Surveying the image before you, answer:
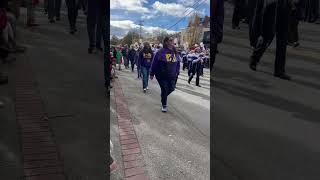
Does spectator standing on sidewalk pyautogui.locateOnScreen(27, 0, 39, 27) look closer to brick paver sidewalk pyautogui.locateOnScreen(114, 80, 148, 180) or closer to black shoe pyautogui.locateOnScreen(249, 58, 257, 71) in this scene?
brick paver sidewalk pyautogui.locateOnScreen(114, 80, 148, 180)

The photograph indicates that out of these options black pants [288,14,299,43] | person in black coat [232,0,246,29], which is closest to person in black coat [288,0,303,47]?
black pants [288,14,299,43]

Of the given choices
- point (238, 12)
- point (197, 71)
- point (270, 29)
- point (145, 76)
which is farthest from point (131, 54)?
point (270, 29)

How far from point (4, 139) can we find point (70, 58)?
3.55ft

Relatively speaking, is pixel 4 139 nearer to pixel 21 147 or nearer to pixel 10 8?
pixel 21 147

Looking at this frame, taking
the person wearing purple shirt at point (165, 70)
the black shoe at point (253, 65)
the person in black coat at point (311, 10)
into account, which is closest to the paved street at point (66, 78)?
the person wearing purple shirt at point (165, 70)

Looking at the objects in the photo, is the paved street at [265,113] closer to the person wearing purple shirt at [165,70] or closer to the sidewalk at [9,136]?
the person wearing purple shirt at [165,70]

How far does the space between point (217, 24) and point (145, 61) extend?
0.83 meters

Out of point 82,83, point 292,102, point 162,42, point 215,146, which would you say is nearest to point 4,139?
point 82,83

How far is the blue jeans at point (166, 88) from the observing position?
356cm

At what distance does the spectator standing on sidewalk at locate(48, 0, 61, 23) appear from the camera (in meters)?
3.78

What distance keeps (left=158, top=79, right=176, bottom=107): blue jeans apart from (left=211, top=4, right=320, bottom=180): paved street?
444 mm

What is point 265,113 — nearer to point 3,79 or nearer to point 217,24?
point 217,24

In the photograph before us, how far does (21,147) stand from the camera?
3.21 metres

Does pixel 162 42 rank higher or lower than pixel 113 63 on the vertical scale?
higher
